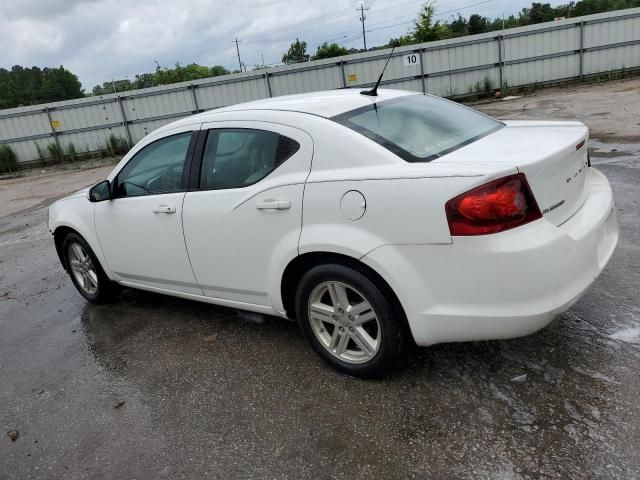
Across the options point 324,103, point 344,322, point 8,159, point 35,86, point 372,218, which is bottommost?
point 8,159

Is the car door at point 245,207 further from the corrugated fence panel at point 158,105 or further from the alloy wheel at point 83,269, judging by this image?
the corrugated fence panel at point 158,105

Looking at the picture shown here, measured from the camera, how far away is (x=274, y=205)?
3.09 meters

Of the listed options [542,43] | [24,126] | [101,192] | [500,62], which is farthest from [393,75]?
[101,192]

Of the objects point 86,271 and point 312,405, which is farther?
point 86,271

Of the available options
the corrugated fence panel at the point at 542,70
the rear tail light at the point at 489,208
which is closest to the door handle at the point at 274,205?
the rear tail light at the point at 489,208

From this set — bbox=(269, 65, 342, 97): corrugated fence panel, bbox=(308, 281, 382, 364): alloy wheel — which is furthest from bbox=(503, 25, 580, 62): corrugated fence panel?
bbox=(308, 281, 382, 364): alloy wheel

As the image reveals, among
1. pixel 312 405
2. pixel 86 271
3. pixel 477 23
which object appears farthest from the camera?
pixel 477 23

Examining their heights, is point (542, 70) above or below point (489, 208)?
below

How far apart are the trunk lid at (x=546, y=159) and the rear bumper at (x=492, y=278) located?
12 centimetres

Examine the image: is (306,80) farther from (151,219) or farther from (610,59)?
(151,219)

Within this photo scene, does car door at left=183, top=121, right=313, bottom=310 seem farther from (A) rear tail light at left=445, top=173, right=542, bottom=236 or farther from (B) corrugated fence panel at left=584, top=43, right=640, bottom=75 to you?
(B) corrugated fence panel at left=584, top=43, right=640, bottom=75

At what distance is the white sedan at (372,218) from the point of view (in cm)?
246

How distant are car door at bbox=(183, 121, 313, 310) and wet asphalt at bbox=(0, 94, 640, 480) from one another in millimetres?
561

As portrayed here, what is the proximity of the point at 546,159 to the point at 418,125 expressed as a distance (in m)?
0.88
